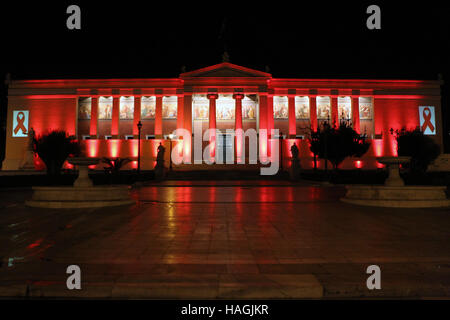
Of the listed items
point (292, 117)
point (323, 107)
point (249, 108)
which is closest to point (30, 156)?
point (249, 108)

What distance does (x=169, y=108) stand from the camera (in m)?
43.3

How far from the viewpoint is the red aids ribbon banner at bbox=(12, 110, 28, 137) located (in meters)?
43.2

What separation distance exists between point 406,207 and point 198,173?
21.7 m

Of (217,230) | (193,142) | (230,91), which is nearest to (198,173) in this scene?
(193,142)

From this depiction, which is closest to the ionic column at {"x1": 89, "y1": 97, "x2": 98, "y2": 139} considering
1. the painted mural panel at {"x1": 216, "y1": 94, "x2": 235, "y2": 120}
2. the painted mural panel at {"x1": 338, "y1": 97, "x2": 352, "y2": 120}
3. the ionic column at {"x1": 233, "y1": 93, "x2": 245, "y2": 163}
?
the painted mural panel at {"x1": 216, "y1": 94, "x2": 235, "y2": 120}

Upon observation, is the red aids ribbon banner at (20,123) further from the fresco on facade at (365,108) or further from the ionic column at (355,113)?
the fresco on facade at (365,108)

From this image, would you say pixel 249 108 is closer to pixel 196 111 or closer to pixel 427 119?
pixel 196 111

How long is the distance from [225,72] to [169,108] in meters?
9.28

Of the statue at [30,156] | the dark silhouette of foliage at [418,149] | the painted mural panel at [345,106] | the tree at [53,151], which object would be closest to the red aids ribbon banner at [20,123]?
the statue at [30,156]

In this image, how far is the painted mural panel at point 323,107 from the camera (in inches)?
1706

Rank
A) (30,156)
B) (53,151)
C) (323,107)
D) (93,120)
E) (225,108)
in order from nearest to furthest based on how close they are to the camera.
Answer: (53,151), (30,156), (93,120), (225,108), (323,107)

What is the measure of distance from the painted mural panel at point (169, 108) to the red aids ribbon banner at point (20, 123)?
19138mm

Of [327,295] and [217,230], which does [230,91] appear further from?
[327,295]

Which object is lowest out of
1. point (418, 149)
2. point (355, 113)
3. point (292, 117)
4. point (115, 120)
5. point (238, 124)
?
point (418, 149)
